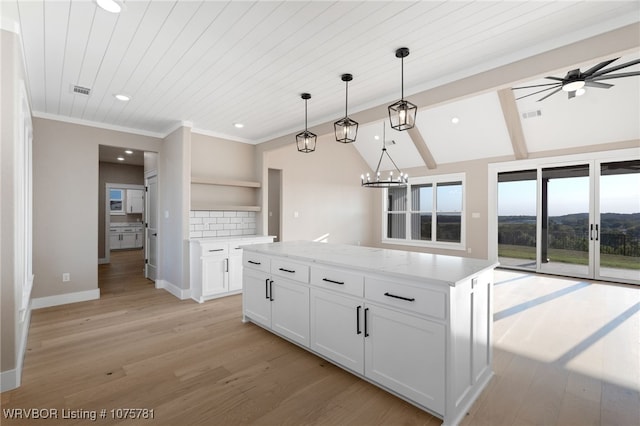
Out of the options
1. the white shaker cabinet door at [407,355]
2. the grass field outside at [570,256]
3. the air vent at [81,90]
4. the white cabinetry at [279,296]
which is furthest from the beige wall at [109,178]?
the grass field outside at [570,256]

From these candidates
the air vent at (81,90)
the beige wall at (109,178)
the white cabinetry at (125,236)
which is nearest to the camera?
the air vent at (81,90)

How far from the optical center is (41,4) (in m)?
1.96

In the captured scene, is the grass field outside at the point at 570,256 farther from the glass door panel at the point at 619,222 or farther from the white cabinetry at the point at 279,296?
the white cabinetry at the point at 279,296

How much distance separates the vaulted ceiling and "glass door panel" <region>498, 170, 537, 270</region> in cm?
275

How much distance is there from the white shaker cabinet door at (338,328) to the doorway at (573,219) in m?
5.92

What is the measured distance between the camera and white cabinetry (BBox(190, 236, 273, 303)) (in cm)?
429

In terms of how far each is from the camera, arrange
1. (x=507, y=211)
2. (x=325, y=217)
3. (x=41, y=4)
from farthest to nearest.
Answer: (x=325, y=217), (x=507, y=211), (x=41, y=4)

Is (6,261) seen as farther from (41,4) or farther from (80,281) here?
(80,281)

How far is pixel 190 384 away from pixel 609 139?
7668mm

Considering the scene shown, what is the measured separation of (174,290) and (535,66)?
5240 mm

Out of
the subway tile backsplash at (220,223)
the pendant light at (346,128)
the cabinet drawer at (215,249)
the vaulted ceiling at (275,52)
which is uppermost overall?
the vaulted ceiling at (275,52)

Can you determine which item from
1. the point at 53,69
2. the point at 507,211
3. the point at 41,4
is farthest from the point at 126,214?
the point at 507,211

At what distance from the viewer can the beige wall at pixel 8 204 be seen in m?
2.15

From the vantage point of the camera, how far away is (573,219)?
19.8 feet
